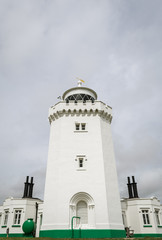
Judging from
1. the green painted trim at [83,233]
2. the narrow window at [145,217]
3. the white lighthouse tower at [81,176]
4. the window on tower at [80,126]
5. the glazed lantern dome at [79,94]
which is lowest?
the green painted trim at [83,233]

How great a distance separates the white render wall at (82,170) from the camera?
1720 cm

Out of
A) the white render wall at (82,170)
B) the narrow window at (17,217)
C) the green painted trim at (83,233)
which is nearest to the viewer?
the green painted trim at (83,233)

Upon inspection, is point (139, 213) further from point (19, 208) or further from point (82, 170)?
point (19, 208)

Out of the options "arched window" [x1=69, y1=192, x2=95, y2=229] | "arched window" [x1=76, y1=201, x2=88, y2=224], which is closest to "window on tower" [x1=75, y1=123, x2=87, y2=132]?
"arched window" [x1=69, y1=192, x2=95, y2=229]

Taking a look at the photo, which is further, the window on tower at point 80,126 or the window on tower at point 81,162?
the window on tower at point 80,126

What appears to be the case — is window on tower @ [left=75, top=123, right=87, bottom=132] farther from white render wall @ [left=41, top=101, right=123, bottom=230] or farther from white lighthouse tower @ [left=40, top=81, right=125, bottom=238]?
white render wall @ [left=41, top=101, right=123, bottom=230]

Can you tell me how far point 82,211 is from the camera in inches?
709

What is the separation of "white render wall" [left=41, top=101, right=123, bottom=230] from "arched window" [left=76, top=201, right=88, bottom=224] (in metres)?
0.77

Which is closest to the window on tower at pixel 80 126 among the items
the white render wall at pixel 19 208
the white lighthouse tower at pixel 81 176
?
the white lighthouse tower at pixel 81 176

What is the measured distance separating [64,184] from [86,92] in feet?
41.8

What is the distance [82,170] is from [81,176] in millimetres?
619

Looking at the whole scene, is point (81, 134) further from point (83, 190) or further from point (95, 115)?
point (83, 190)

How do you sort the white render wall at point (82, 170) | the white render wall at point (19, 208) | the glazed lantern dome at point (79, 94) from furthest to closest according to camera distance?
1. the glazed lantern dome at point (79, 94)
2. the white render wall at point (19, 208)
3. the white render wall at point (82, 170)

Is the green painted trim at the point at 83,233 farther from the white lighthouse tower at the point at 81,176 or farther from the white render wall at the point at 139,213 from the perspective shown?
the white render wall at the point at 139,213
